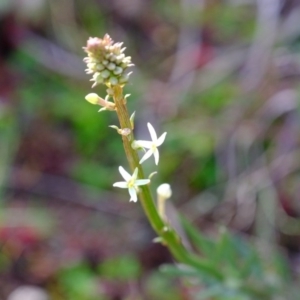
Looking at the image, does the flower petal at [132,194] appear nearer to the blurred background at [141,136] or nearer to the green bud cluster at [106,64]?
the green bud cluster at [106,64]

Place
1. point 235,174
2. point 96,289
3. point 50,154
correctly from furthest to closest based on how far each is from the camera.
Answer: point 50,154 < point 235,174 < point 96,289

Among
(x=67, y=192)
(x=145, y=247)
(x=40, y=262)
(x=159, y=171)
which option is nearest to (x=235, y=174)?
(x=159, y=171)

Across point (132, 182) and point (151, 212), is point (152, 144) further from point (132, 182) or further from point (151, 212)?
point (151, 212)

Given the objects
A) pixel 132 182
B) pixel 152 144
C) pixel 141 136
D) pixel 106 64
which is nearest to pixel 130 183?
pixel 132 182

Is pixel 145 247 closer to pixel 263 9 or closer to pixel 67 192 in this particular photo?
pixel 67 192

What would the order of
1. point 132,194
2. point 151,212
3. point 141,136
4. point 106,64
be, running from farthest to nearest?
point 141,136 < point 151,212 < point 132,194 < point 106,64

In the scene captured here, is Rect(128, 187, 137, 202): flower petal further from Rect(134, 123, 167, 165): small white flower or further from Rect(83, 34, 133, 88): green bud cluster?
Rect(83, 34, 133, 88): green bud cluster

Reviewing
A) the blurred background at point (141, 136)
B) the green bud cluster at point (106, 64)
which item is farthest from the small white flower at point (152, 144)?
the blurred background at point (141, 136)
